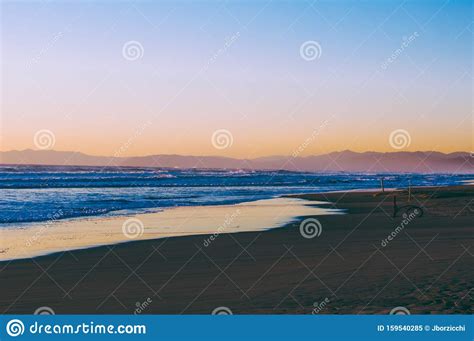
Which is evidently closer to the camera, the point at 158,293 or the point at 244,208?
the point at 158,293

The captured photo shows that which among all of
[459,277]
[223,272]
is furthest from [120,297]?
[459,277]

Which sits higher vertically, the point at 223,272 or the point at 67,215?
the point at 67,215

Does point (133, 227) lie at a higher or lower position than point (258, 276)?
higher

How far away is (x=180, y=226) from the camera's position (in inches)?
824

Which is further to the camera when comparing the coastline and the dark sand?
the coastline

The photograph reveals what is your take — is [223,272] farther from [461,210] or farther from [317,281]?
[461,210]

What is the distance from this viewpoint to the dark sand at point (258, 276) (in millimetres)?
10000

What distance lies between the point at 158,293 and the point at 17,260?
4874 mm

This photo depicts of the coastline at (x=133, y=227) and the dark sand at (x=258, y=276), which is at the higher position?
the coastline at (x=133, y=227)

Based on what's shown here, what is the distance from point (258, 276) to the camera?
12234 mm

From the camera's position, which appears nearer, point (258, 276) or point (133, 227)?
point (258, 276)

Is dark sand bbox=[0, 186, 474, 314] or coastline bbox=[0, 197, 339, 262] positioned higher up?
coastline bbox=[0, 197, 339, 262]

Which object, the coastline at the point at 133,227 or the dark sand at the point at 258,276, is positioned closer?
the dark sand at the point at 258,276

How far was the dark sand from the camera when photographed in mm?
10000
